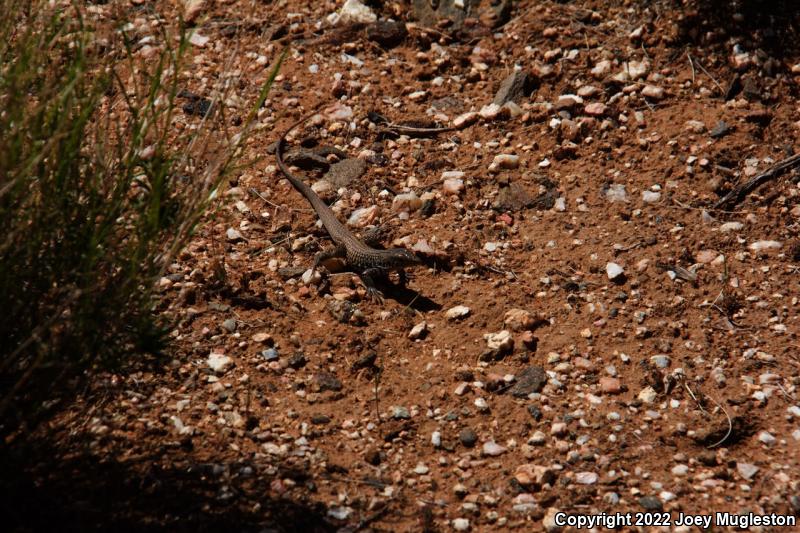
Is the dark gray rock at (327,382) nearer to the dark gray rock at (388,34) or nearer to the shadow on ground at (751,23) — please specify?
the dark gray rock at (388,34)

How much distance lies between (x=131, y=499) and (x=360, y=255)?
2.37 meters

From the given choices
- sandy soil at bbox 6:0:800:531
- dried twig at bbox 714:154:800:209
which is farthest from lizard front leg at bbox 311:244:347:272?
dried twig at bbox 714:154:800:209

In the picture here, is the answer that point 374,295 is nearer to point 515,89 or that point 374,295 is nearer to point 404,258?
point 404,258

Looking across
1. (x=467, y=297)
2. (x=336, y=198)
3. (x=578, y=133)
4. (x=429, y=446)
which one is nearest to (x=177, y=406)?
(x=429, y=446)

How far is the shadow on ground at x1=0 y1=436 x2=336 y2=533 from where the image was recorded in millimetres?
3225

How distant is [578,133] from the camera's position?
5.88 metres

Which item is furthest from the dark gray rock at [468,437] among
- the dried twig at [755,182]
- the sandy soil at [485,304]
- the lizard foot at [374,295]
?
the dried twig at [755,182]

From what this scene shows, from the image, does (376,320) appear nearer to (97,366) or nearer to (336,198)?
(336,198)

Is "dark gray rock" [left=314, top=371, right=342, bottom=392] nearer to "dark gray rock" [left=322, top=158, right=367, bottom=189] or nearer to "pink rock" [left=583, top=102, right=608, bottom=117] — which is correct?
"dark gray rock" [left=322, top=158, right=367, bottom=189]

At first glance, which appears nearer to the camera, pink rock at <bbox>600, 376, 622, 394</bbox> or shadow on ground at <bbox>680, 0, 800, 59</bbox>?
pink rock at <bbox>600, 376, 622, 394</bbox>

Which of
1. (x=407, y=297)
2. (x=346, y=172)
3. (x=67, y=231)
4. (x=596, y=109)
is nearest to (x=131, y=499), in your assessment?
(x=67, y=231)

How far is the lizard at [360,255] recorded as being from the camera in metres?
5.25

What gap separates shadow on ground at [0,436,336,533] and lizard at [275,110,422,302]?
5.95 feet

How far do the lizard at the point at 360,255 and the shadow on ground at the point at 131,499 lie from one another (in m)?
1.81
